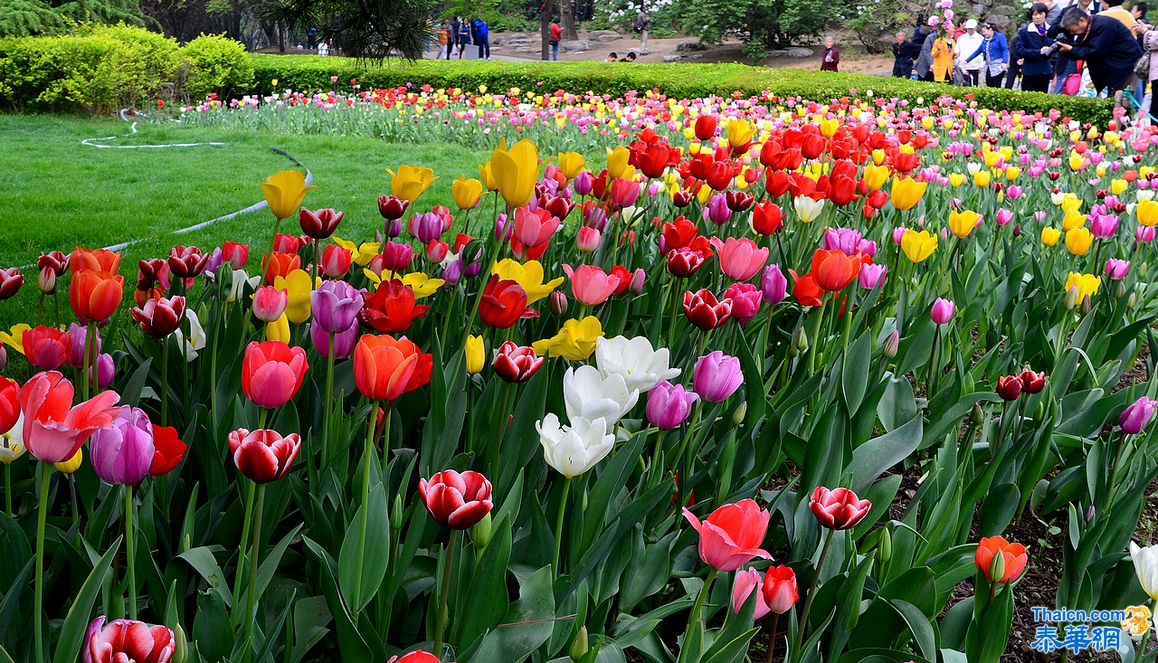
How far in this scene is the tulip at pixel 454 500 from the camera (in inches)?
40.0

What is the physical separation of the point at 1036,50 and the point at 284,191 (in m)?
11.5

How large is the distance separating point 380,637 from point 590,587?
345 mm

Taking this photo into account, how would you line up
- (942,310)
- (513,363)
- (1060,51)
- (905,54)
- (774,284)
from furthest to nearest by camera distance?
1. (905,54)
2. (1060,51)
3. (942,310)
4. (774,284)
5. (513,363)

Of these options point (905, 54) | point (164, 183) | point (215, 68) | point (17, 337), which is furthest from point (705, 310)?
point (905, 54)

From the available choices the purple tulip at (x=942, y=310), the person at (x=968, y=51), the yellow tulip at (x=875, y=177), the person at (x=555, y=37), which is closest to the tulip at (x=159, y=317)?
the purple tulip at (x=942, y=310)

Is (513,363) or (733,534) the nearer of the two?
(733,534)

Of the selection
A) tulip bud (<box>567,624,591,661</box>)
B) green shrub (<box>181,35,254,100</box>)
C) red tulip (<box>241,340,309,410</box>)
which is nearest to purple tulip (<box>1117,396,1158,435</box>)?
tulip bud (<box>567,624,591,661</box>)

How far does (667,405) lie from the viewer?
4.65ft

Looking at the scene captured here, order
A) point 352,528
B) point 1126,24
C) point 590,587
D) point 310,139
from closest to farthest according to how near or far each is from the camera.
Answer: point 352,528
point 590,587
point 1126,24
point 310,139

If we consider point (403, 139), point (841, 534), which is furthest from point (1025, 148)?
point (403, 139)

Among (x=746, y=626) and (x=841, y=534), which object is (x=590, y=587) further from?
(x=841, y=534)

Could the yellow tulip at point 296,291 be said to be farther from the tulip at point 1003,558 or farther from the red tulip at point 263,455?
the tulip at point 1003,558

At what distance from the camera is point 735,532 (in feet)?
3.44

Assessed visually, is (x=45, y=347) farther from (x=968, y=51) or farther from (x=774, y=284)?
(x=968, y=51)
